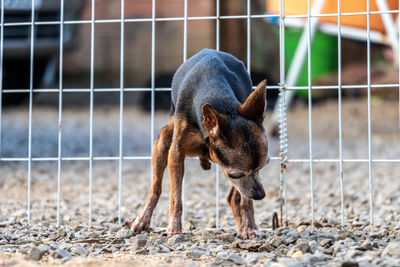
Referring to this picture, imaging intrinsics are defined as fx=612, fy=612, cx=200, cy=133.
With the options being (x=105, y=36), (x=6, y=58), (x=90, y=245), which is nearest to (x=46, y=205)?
(x=90, y=245)

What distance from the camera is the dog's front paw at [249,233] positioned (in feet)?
11.2

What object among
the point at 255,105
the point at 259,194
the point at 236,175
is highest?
the point at 255,105

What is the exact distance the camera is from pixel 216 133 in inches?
121

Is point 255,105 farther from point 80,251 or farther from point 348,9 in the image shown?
point 348,9

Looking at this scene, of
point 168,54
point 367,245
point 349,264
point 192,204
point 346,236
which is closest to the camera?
point 349,264

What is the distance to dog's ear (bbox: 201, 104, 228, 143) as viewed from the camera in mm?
2965

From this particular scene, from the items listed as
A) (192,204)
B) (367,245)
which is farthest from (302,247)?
(192,204)

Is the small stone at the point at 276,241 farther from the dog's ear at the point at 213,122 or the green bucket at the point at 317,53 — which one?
the green bucket at the point at 317,53

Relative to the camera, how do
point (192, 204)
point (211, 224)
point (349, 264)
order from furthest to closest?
1. point (192, 204)
2. point (211, 224)
3. point (349, 264)

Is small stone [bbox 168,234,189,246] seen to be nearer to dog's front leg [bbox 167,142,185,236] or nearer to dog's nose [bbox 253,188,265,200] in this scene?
dog's front leg [bbox 167,142,185,236]

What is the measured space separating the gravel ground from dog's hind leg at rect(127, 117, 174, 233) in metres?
0.12

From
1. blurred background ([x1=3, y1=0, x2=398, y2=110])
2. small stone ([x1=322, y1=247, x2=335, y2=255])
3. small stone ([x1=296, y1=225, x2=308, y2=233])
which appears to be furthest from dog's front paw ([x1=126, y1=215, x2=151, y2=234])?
blurred background ([x1=3, y1=0, x2=398, y2=110])

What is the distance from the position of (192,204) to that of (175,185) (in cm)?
169

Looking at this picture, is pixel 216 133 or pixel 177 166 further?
pixel 177 166
